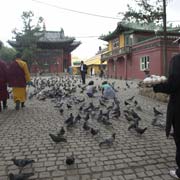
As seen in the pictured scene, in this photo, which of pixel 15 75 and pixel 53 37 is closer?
pixel 15 75

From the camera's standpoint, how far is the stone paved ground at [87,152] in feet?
13.1

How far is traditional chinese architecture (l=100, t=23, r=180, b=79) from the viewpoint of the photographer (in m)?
25.8

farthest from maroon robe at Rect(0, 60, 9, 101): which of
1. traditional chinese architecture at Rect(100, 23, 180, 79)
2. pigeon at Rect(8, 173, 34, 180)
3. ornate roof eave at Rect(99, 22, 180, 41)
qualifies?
ornate roof eave at Rect(99, 22, 180, 41)

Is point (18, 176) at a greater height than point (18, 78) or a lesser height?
lesser

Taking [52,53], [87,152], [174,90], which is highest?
[52,53]

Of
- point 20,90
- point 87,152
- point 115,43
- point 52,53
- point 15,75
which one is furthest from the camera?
point 52,53

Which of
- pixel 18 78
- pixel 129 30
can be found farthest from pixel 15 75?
pixel 129 30

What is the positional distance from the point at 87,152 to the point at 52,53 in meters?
45.0

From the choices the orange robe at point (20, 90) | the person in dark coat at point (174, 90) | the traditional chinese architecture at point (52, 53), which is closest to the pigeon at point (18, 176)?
the person in dark coat at point (174, 90)

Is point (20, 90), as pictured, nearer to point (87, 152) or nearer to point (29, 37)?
point (87, 152)

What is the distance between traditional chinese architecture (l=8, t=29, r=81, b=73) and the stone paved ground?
40.1 metres

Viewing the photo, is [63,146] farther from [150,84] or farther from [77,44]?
[77,44]

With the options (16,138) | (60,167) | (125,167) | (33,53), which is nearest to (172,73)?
(125,167)

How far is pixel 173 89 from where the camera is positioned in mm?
3336
